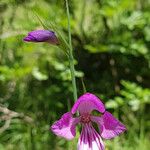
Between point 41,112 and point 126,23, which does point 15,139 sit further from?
point 126,23

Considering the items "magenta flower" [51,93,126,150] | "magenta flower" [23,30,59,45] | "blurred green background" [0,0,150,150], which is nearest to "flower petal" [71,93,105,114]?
"magenta flower" [51,93,126,150]

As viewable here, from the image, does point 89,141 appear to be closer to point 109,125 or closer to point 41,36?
point 109,125

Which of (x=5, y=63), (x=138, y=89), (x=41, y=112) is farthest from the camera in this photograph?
(x=5, y=63)

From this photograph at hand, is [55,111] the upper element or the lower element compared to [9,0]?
lower

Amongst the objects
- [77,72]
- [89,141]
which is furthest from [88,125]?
[77,72]

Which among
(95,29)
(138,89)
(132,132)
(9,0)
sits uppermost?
(9,0)

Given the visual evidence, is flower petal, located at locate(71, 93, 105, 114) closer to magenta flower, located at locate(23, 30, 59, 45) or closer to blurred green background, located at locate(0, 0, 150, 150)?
magenta flower, located at locate(23, 30, 59, 45)

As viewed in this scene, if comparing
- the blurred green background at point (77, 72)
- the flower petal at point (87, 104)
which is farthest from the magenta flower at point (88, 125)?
the blurred green background at point (77, 72)

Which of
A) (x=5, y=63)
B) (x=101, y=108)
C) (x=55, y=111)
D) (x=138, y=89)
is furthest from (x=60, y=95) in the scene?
(x=101, y=108)
